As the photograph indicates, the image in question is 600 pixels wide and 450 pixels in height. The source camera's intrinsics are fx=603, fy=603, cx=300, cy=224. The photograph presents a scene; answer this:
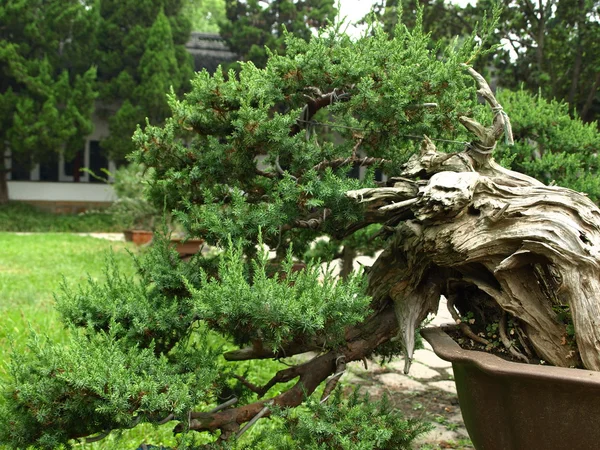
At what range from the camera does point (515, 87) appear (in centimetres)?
887

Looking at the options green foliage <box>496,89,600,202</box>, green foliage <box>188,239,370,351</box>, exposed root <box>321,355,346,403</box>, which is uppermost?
green foliage <box>496,89,600,202</box>

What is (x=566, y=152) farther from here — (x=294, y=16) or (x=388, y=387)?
(x=294, y=16)

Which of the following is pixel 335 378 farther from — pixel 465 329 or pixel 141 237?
pixel 141 237

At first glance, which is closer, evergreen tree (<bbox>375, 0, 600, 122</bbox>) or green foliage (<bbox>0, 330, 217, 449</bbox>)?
green foliage (<bbox>0, 330, 217, 449</bbox>)

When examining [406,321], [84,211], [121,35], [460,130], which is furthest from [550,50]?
[84,211]

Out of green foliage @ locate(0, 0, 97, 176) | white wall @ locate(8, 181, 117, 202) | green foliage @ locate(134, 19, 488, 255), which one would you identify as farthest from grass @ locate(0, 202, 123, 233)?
green foliage @ locate(134, 19, 488, 255)

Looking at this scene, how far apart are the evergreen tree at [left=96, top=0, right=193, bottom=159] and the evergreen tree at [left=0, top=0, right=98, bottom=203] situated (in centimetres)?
60

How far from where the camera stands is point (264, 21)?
51.7 feet

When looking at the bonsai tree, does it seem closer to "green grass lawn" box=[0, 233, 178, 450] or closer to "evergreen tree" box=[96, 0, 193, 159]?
"green grass lawn" box=[0, 233, 178, 450]

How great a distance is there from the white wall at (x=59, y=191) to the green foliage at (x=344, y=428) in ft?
45.5

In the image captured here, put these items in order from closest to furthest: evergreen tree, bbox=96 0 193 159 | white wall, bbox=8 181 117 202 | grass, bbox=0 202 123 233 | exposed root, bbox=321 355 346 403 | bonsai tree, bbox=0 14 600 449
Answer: bonsai tree, bbox=0 14 600 449 < exposed root, bbox=321 355 346 403 < grass, bbox=0 202 123 233 < evergreen tree, bbox=96 0 193 159 < white wall, bbox=8 181 117 202

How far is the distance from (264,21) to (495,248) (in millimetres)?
14652

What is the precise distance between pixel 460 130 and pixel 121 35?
14.2 metres

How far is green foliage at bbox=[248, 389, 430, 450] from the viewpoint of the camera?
218cm
